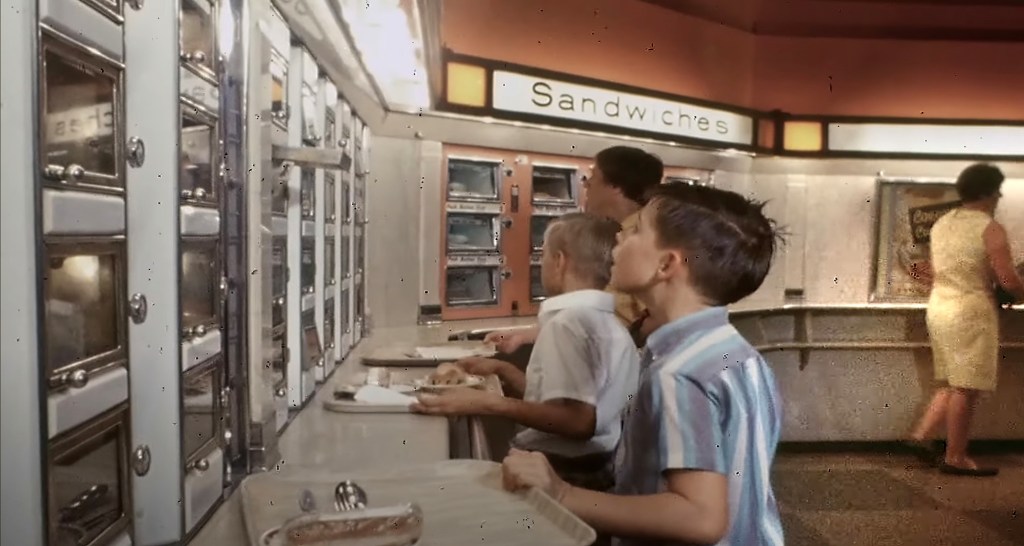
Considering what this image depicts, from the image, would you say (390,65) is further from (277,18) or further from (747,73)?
(747,73)

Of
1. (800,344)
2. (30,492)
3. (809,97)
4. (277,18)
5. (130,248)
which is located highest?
(809,97)

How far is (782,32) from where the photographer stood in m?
5.83

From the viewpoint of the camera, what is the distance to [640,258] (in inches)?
53.4

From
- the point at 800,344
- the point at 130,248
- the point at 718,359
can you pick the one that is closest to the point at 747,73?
A: the point at 800,344

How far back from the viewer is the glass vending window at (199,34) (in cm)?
121

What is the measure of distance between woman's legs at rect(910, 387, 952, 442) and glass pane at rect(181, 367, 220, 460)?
4064 mm

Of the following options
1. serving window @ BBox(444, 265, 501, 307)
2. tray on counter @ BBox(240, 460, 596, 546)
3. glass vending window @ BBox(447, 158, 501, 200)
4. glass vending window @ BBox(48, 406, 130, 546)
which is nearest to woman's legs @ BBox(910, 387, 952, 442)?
serving window @ BBox(444, 265, 501, 307)

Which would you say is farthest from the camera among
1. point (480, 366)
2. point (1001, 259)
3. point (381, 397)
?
point (1001, 259)

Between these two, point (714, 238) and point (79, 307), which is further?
point (714, 238)

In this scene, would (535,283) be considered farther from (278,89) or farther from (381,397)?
(278,89)

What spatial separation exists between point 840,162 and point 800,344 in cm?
181

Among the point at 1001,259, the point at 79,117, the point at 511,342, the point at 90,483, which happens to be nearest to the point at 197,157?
the point at 79,117

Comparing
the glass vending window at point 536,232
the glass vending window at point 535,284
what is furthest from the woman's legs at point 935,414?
the glass vending window at point 536,232

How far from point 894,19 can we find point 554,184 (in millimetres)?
2965
